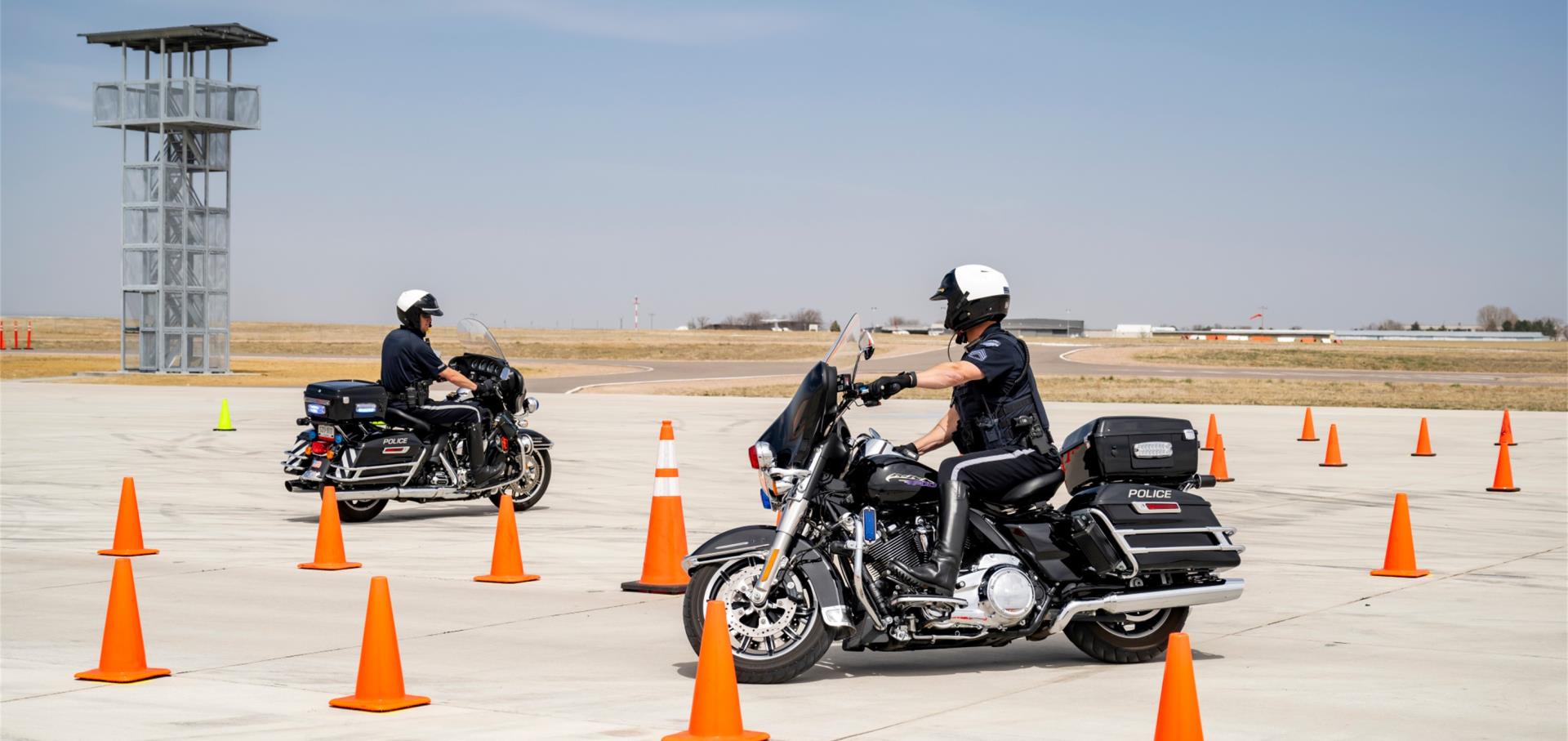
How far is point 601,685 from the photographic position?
7414 millimetres

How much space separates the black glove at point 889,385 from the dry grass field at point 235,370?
1634 inches

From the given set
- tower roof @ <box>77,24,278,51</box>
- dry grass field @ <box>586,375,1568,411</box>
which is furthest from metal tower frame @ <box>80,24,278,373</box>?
dry grass field @ <box>586,375,1568,411</box>

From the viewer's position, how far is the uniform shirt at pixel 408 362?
1456 cm

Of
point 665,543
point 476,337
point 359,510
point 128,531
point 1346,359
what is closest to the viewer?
point 665,543

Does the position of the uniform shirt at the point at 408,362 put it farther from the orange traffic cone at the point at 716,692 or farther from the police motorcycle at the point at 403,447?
the orange traffic cone at the point at 716,692

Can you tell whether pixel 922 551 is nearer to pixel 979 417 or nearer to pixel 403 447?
pixel 979 417

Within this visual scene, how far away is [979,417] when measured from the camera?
8000 millimetres

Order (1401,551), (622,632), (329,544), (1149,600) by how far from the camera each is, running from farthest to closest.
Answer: (329,544) → (1401,551) → (622,632) → (1149,600)

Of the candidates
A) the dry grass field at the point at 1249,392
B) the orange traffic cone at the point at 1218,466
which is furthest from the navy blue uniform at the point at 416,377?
the dry grass field at the point at 1249,392

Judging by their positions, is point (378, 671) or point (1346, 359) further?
point (1346, 359)

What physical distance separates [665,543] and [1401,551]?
5179 millimetres

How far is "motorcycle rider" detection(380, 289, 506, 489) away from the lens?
47.9ft

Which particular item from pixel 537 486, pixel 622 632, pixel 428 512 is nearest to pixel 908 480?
pixel 622 632

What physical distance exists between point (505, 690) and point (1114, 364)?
69.5 m
